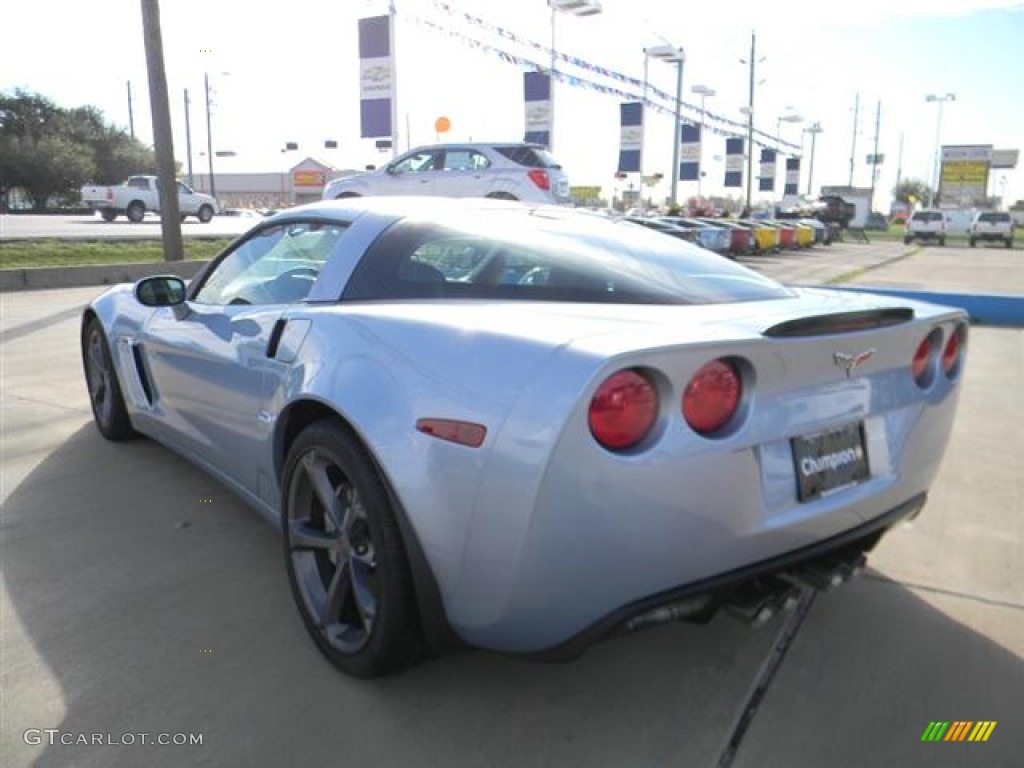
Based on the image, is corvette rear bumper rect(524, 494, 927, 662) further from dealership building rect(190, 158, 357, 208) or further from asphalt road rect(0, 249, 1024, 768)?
dealership building rect(190, 158, 357, 208)

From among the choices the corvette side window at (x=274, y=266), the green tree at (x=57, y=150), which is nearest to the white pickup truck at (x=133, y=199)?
the green tree at (x=57, y=150)

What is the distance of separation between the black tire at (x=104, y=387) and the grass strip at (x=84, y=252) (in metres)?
10.3

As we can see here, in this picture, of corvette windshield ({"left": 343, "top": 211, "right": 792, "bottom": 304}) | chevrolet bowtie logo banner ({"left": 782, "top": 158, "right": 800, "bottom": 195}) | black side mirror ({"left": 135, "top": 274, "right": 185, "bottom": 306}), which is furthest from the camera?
chevrolet bowtie logo banner ({"left": 782, "top": 158, "right": 800, "bottom": 195})

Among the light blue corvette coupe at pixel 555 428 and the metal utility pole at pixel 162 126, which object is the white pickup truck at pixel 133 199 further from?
the light blue corvette coupe at pixel 555 428

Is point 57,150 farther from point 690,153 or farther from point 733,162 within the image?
point 733,162

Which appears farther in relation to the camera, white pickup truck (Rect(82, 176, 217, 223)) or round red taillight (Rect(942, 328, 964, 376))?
white pickup truck (Rect(82, 176, 217, 223))

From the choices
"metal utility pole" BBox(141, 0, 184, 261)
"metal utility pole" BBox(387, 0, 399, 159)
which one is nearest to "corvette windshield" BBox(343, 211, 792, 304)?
"metal utility pole" BBox(141, 0, 184, 261)

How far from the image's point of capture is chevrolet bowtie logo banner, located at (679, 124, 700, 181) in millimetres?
50875

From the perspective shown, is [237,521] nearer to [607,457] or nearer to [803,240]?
[607,457]

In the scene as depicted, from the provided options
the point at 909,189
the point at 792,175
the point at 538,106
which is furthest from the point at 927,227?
the point at 909,189

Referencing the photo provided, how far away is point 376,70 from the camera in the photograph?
24.7 m

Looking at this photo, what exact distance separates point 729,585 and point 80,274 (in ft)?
44.9

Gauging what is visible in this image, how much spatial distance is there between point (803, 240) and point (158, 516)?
31750 mm

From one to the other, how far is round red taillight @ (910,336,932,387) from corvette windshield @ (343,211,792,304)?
17.6 inches
